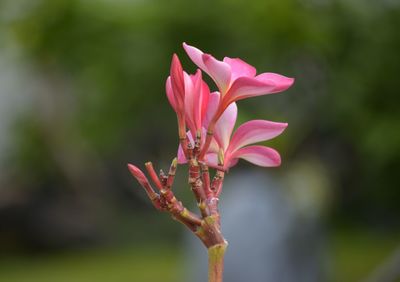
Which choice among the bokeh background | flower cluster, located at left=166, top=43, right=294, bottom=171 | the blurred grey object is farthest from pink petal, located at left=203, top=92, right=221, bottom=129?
the blurred grey object

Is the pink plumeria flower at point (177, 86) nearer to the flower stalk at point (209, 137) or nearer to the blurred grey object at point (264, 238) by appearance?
the flower stalk at point (209, 137)

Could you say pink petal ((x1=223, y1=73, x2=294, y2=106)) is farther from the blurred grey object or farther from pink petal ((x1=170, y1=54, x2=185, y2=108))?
the blurred grey object

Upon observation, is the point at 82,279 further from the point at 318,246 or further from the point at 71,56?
the point at 71,56

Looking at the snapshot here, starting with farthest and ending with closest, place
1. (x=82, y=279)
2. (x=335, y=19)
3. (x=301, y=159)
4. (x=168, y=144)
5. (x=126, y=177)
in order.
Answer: (x=126, y=177) → (x=82, y=279) → (x=168, y=144) → (x=301, y=159) → (x=335, y=19)

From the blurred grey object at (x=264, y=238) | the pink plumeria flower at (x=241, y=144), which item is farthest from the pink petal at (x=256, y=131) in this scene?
the blurred grey object at (x=264, y=238)

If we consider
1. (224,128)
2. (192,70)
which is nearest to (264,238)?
(192,70)

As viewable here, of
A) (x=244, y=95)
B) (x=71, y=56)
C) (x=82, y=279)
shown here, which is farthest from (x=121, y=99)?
(x=244, y=95)

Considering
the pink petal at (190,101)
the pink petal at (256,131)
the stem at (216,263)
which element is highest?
the pink petal at (190,101)
